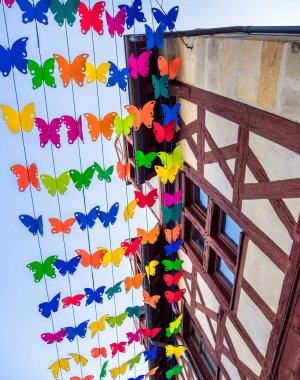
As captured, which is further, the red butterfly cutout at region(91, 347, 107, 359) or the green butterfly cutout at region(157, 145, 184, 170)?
the red butterfly cutout at region(91, 347, 107, 359)

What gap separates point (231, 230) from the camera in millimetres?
4391

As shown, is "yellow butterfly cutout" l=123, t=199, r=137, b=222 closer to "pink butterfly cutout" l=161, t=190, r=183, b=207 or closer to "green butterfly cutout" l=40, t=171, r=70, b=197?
"pink butterfly cutout" l=161, t=190, r=183, b=207

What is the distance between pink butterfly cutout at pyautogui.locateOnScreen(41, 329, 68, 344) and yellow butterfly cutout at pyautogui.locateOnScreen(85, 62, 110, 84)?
11.7 ft

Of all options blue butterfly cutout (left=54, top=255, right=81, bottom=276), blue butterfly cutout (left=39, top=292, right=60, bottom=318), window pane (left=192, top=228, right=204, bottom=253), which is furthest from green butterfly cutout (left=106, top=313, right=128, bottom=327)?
window pane (left=192, top=228, right=204, bottom=253)

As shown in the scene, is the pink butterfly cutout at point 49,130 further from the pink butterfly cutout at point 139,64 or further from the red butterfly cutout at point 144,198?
the red butterfly cutout at point 144,198

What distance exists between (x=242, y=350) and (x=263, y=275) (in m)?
1.45

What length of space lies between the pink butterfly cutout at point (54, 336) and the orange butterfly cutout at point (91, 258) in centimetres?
126

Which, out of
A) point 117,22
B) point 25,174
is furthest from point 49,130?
point 117,22

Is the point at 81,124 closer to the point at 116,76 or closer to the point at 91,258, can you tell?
the point at 116,76

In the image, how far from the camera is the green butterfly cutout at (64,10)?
3.07 meters

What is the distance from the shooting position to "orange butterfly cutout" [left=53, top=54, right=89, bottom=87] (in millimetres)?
3271

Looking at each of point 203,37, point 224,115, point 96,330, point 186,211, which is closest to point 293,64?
point 224,115

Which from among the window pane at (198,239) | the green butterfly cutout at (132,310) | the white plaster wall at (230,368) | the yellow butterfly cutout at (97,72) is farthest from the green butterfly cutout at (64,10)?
the white plaster wall at (230,368)

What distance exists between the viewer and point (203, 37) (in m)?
3.88
